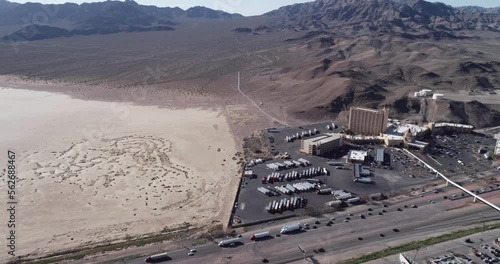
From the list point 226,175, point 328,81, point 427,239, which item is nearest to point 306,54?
point 328,81

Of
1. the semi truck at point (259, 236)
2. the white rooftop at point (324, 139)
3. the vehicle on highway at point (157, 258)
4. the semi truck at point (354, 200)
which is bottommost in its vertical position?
the vehicle on highway at point (157, 258)

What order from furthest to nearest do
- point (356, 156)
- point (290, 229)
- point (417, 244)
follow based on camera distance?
point (356, 156)
point (290, 229)
point (417, 244)

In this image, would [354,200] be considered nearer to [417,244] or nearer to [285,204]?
[285,204]

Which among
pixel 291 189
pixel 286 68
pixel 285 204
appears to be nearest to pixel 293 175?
pixel 291 189

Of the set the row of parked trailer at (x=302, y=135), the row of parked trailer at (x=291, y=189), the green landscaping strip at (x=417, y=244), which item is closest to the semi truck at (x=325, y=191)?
the row of parked trailer at (x=291, y=189)

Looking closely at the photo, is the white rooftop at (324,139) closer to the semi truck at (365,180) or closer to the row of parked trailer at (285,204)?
→ the semi truck at (365,180)

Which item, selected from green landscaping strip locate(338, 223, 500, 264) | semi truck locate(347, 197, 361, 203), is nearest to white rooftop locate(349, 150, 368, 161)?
semi truck locate(347, 197, 361, 203)
